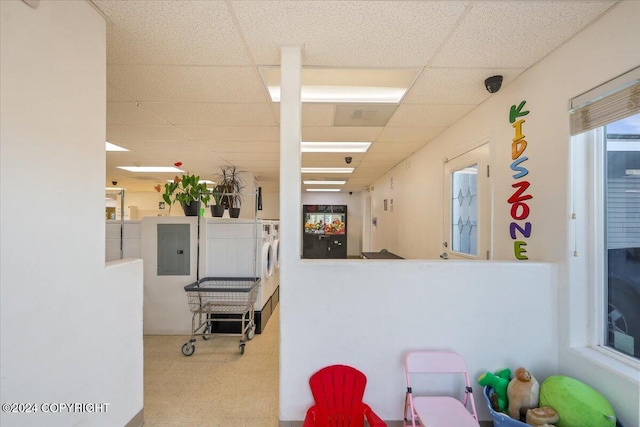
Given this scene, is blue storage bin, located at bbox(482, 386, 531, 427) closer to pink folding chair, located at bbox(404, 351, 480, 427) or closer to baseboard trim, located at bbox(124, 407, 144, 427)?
pink folding chair, located at bbox(404, 351, 480, 427)

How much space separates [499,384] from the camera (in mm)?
1820

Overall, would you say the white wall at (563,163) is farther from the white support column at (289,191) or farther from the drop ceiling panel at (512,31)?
the white support column at (289,191)

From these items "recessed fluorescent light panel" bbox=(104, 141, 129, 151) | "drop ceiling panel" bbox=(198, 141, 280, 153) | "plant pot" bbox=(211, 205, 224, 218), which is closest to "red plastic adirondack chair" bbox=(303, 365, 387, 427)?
"plant pot" bbox=(211, 205, 224, 218)

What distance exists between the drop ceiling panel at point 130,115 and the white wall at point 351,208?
809 centimetres

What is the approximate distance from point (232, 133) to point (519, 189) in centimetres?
320

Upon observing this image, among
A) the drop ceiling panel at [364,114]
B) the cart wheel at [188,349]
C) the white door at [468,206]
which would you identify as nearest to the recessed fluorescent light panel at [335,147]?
the drop ceiling panel at [364,114]

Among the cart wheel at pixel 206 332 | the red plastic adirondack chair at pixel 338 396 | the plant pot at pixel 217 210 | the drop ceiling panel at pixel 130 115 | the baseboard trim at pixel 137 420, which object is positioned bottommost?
the cart wheel at pixel 206 332

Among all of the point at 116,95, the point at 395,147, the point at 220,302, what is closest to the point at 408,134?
the point at 395,147

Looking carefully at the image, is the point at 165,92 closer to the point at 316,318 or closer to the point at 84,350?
the point at 84,350

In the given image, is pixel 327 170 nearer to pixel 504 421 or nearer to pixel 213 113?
pixel 213 113

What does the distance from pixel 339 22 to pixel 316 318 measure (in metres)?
1.83

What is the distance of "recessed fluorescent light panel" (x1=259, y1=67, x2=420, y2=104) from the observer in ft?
7.98

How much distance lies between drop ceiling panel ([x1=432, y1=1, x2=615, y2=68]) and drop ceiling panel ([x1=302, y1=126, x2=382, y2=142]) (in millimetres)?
1572

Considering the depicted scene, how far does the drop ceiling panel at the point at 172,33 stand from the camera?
1.64 metres
